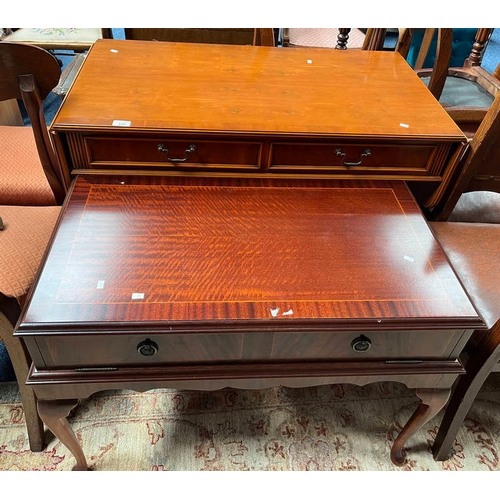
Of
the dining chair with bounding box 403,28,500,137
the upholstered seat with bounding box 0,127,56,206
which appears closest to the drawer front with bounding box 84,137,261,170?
the upholstered seat with bounding box 0,127,56,206

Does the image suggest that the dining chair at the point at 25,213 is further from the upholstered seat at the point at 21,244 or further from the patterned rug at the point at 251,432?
the patterned rug at the point at 251,432

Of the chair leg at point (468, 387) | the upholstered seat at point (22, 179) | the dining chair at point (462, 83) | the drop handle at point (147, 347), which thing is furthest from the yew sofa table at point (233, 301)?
the dining chair at point (462, 83)

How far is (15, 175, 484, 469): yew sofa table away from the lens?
2.02 feet

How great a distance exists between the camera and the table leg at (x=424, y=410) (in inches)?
29.7

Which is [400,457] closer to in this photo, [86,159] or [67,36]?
[86,159]

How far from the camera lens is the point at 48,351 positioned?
622 millimetres

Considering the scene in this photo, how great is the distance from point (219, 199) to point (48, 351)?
1.24 ft

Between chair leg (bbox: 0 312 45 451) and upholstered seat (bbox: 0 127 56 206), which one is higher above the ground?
upholstered seat (bbox: 0 127 56 206)

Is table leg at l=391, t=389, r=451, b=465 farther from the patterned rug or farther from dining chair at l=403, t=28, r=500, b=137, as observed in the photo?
dining chair at l=403, t=28, r=500, b=137

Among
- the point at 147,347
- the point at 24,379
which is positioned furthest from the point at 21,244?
the point at 147,347

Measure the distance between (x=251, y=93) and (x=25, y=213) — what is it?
53 centimetres

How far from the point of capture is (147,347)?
627 mm

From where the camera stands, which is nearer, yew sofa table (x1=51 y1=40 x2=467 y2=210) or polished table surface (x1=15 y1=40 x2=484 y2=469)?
polished table surface (x1=15 y1=40 x2=484 y2=469)

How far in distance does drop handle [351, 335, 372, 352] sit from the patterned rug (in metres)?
0.40
